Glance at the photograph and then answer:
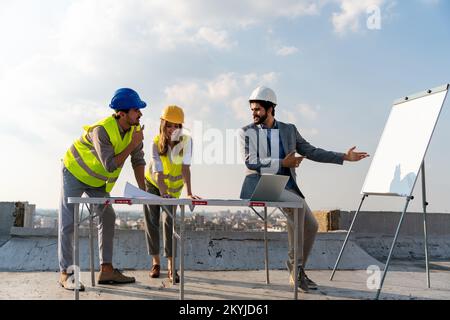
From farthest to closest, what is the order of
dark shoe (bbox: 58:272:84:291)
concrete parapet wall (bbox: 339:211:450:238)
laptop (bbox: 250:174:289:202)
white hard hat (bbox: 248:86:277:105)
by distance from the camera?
concrete parapet wall (bbox: 339:211:450:238)
white hard hat (bbox: 248:86:277:105)
dark shoe (bbox: 58:272:84:291)
laptop (bbox: 250:174:289:202)

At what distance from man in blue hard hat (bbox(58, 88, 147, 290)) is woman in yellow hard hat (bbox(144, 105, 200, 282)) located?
1.41 ft

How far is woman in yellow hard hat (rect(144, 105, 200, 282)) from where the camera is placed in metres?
4.20

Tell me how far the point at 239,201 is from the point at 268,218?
996 mm

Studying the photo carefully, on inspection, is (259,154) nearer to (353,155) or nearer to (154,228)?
(353,155)

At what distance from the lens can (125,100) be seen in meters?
3.73

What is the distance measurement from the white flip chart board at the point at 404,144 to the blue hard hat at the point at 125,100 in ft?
8.04

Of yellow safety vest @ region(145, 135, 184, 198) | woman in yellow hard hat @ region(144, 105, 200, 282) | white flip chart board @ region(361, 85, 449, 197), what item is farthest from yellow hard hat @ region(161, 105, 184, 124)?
white flip chart board @ region(361, 85, 449, 197)

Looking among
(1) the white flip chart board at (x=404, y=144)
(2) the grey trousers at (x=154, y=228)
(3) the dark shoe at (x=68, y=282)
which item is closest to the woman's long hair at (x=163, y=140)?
(2) the grey trousers at (x=154, y=228)

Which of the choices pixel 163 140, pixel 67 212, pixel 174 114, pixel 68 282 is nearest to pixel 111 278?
pixel 68 282

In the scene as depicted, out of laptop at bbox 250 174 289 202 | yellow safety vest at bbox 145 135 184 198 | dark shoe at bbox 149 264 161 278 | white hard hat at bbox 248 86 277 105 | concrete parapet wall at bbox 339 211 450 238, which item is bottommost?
dark shoe at bbox 149 264 161 278

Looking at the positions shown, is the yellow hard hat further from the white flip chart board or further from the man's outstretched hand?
the white flip chart board

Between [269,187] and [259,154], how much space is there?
0.73 meters

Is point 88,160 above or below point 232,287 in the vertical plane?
above
